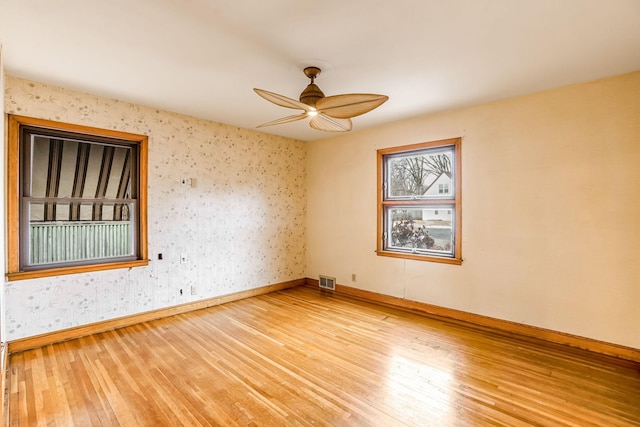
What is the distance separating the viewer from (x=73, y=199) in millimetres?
3320

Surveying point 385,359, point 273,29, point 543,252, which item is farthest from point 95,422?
point 543,252

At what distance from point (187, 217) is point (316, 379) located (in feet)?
8.90

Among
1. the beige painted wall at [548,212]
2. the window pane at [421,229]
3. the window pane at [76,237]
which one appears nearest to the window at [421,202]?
the window pane at [421,229]

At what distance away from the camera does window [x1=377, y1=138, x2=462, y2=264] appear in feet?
12.7

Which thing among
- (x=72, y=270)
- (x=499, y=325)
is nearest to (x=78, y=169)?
(x=72, y=270)

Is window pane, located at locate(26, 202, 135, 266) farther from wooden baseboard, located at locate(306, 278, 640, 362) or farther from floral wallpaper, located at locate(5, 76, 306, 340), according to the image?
wooden baseboard, located at locate(306, 278, 640, 362)

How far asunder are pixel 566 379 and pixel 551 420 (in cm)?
67

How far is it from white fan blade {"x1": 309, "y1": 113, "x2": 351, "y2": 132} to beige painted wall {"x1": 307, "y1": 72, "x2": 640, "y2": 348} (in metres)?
1.46

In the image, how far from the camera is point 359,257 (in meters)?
4.79

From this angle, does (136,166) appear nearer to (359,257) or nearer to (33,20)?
(33,20)

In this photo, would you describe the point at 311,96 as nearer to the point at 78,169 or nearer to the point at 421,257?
the point at 421,257

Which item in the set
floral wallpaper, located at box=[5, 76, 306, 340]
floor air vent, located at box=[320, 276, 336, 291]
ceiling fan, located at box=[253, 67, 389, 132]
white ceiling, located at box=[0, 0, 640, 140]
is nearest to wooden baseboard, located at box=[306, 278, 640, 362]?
floor air vent, located at box=[320, 276, 336, 291]

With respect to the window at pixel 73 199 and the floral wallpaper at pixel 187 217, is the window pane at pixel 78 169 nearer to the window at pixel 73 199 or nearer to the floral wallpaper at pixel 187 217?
the window at pixel 73 199

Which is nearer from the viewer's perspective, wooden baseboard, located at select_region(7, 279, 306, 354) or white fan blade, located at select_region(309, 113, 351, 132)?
white fan blade, located at select_region(309, 113, 351, 132)
